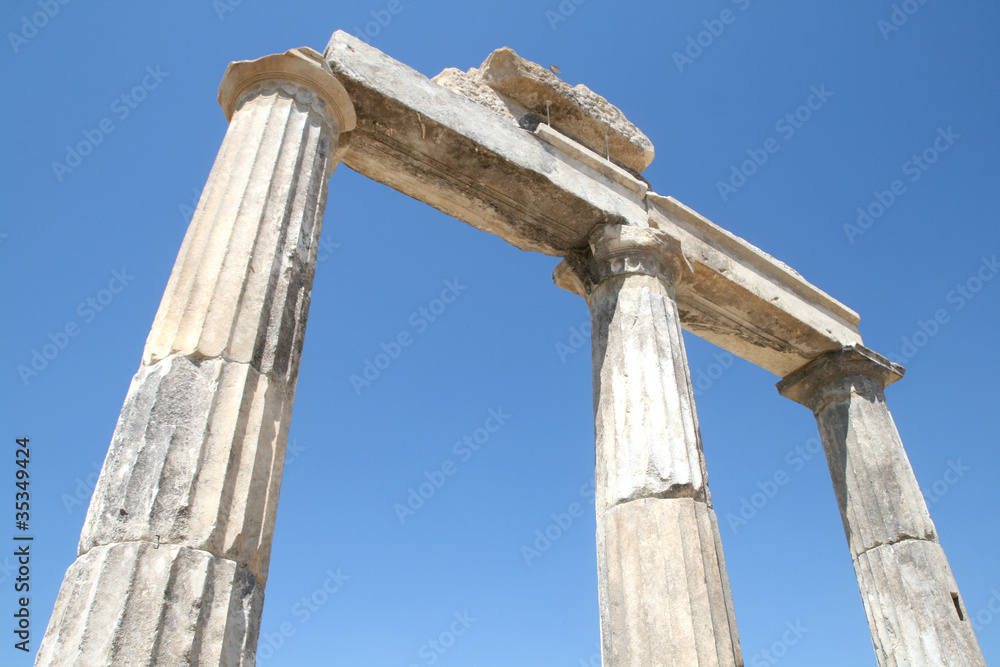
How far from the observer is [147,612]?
318 centimetres

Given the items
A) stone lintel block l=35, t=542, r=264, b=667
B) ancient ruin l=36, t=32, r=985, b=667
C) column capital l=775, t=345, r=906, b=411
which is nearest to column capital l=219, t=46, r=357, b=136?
ancient ruin l=36, t=32, r=985, b=667

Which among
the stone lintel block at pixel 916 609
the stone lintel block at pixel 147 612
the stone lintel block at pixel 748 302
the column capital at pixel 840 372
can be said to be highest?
the stone lintel block at pixel 748 302

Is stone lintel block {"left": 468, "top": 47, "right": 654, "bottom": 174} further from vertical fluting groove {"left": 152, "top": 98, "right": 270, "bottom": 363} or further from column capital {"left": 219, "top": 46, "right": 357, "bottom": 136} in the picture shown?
vertical fluting groove {"left": 152, "top": 98, "right": 270, "bottom": 363}

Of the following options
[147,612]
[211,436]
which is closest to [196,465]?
[211,436]

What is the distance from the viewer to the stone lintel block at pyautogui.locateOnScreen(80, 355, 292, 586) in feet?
11.4

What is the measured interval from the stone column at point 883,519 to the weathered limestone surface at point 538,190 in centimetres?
54

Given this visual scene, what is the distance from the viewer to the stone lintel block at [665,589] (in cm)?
520

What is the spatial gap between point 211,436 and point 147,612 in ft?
3.20

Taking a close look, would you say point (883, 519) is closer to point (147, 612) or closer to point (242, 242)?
point (242, 242)

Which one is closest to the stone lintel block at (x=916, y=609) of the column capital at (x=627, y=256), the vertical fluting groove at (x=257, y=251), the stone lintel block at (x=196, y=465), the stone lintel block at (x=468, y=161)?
the column capital at (x=627, y=256)

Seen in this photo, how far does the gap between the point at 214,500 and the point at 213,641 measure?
703 millimetres

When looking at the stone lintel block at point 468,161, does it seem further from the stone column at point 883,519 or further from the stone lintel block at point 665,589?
the stone column at point 883,519

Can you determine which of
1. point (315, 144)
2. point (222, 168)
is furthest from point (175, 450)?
point (315, 144)

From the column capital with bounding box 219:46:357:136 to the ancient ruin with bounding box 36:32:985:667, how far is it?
0.07 ft
